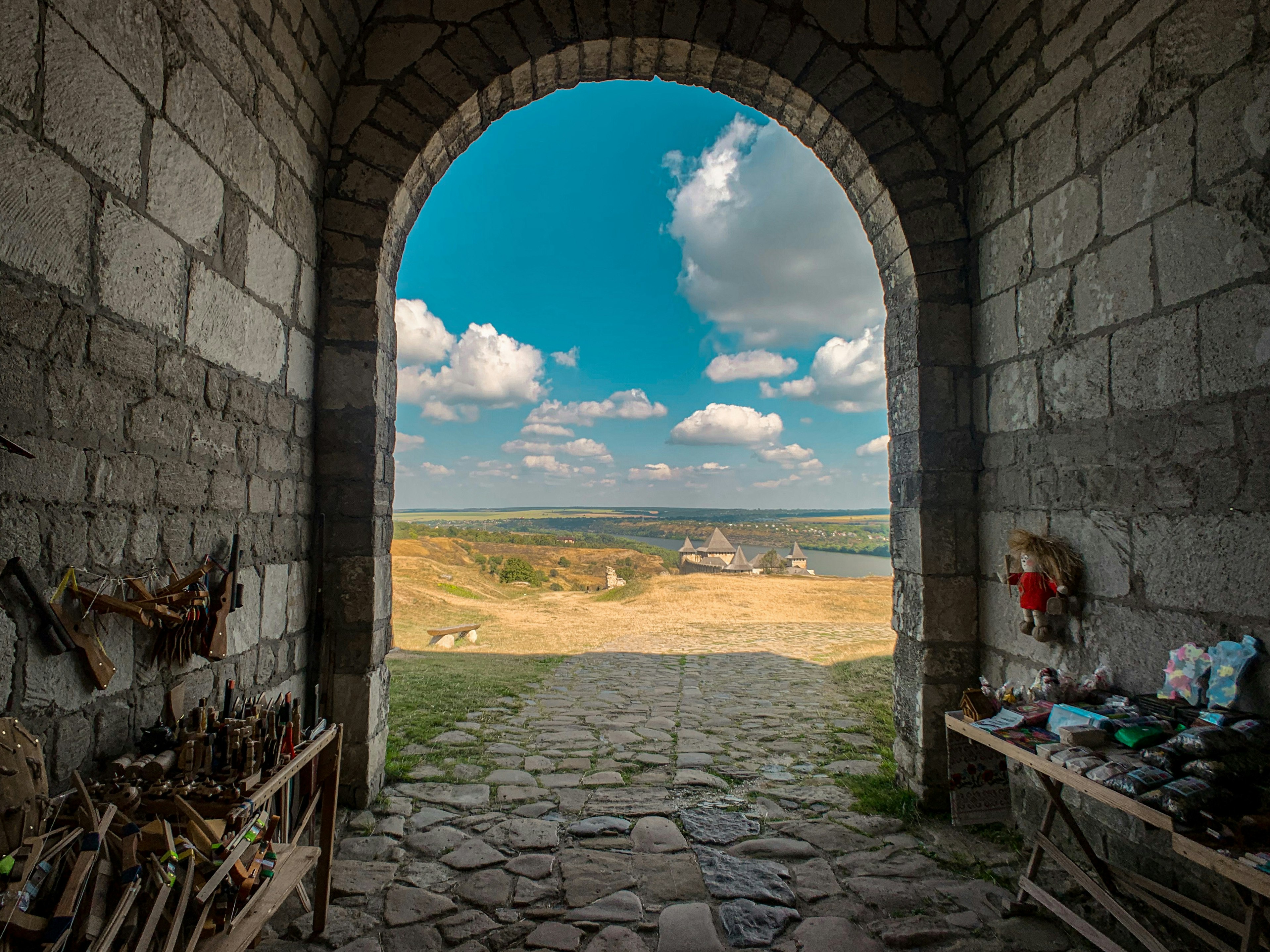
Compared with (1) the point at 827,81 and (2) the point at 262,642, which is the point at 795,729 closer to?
(2) the point at 262,642

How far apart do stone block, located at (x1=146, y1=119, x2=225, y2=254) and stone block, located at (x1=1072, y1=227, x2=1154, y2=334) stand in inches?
138

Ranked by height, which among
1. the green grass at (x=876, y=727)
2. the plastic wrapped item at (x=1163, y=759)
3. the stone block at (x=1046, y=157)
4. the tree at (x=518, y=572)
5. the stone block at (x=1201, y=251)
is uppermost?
the stone block at (x=1046, y=157)

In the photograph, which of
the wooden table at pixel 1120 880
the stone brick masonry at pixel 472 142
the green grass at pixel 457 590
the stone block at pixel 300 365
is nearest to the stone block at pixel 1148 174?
the stone brick masonry at pixel 472 142

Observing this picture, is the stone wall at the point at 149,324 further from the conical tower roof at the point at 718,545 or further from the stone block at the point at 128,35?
the conical tower roof at the point at 718,545

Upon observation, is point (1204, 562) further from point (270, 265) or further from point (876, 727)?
point (270, 265)

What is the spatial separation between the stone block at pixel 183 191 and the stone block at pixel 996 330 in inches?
139

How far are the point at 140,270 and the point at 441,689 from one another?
4.92 m

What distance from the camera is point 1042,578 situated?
2.86 m

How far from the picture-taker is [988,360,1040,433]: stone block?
3.14 meters

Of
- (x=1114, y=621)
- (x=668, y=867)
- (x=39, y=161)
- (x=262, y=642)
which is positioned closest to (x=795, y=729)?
(x=668, y=867)

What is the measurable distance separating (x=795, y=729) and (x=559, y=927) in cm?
291

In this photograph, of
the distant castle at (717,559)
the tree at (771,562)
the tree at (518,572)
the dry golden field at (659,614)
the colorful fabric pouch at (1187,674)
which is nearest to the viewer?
the colorful fabric pouch at (1187,674)

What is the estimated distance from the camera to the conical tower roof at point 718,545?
30.7 meters

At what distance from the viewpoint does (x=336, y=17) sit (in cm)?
339
